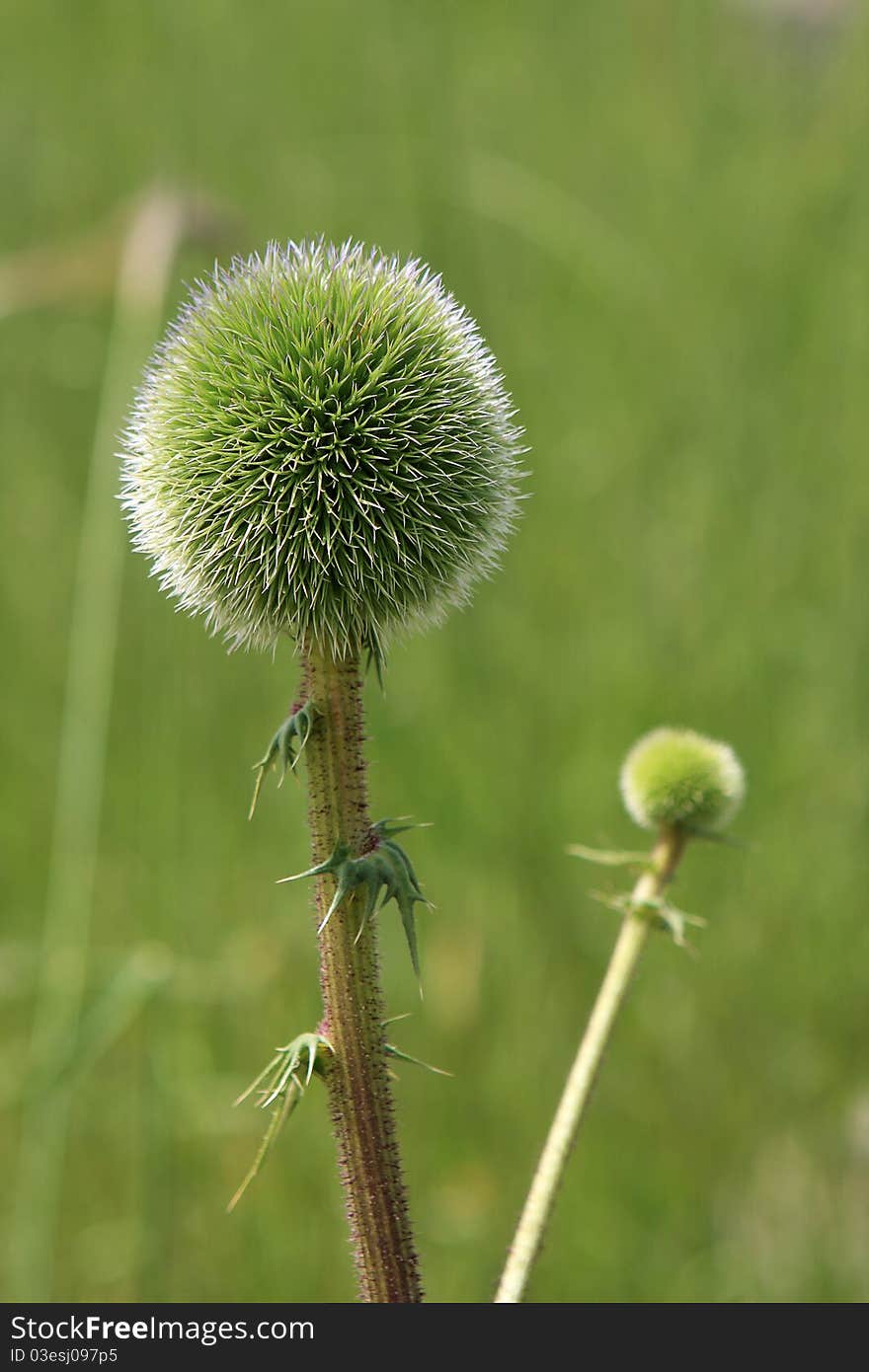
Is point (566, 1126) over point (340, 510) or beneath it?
beneath

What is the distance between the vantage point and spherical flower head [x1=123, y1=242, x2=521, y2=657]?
1.55 metres

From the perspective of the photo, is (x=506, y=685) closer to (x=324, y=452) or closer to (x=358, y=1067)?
(x=324, y=452)

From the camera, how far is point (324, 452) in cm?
156

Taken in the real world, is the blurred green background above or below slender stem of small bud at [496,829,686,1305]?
above

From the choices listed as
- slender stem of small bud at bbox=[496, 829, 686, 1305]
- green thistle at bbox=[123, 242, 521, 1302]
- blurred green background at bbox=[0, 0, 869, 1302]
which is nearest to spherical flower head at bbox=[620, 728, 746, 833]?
slender stem of small bud at bbox=[496, 829, 686, 1305]

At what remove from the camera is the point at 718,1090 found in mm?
3318

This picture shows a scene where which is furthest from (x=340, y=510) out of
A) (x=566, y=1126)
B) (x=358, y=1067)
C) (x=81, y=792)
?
(x=81, y=792)

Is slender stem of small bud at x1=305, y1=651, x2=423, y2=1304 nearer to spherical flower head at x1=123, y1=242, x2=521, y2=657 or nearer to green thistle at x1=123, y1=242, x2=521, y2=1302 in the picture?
green thistle at x1=123, y1=242, x2=521, y2=1302

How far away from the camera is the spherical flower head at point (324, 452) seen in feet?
5.08

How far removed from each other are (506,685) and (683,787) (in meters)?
2.04

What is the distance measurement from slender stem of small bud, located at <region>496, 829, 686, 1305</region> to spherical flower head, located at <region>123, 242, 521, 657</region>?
50 cm

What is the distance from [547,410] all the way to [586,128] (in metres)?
1.20

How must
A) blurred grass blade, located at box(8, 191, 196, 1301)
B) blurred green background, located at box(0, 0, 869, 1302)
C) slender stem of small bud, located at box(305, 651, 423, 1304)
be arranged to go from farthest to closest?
1. blurred green background, located at box(0, 0, 869, 1302)
2. blurred grass blade, located at box(8, 191, 196, 1301)
3. slender stem of small bud, located at box(305, 651, 423, 1304)

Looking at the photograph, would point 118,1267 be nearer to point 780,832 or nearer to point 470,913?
point 470,913
